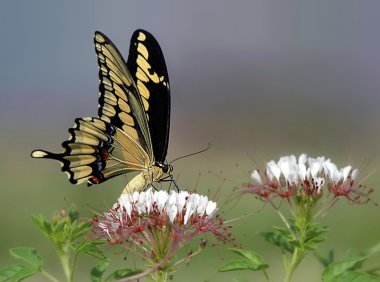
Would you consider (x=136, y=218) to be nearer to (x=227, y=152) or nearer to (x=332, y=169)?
(x=332, y=169)

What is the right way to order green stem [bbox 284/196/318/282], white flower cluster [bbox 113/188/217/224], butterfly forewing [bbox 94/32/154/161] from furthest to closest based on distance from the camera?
butterfly forewing [bbox 94/32/154/161] → green stem [bbox 284/196/318/282] → white flower cluster [bbox 113/188/217/224]

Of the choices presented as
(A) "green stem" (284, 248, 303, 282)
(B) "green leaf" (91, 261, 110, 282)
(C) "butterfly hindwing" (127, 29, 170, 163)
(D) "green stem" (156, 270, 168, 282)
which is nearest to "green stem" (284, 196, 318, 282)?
(A) "green stem" (284, 248, 303, 282)

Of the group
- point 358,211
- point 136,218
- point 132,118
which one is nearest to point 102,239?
point 136,218

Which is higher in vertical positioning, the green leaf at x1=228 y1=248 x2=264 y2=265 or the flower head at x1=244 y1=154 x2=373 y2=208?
the flower head at x1=244 y1=154 x2=373 y2=208

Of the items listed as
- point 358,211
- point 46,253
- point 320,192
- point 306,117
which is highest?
point 306,117

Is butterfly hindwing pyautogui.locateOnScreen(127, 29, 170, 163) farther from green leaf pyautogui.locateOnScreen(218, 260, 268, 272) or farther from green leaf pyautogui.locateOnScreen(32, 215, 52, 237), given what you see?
green leaf pyautogui.locateOnScreen(218, 260, 268, 272)

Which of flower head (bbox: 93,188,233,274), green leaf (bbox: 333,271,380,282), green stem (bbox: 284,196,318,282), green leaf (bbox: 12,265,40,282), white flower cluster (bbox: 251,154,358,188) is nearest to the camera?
green leaf (bbox: 333,271,380,282)

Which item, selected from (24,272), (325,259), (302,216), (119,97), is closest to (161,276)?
(24,272)
